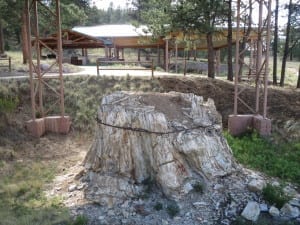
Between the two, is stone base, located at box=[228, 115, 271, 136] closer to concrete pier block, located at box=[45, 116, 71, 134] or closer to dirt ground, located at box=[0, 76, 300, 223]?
dirt ground, located at box=[0, 76, 300, 223]

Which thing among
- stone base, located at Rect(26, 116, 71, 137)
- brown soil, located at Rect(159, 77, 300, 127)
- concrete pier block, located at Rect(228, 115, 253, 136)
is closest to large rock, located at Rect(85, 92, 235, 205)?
concrete pier block, located at Rect(228, 115, 253, 136)

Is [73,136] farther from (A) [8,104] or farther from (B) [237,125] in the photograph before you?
(B) [237,125]

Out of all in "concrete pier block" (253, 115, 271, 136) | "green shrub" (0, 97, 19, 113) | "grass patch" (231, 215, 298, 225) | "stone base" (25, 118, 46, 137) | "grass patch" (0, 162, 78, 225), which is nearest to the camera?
"grass patch" (0, 162, 78, 225)

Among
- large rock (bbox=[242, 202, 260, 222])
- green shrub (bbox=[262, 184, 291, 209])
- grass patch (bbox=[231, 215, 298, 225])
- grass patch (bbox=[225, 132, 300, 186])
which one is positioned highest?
grass patch (bbox=[225, 132, 300, 186])

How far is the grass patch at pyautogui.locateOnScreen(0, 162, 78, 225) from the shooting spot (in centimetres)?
627

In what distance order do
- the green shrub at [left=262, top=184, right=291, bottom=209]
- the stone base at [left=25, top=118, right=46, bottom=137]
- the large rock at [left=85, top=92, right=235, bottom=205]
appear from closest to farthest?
the green shrub at [left=262, top=184, right=291, bottom=209], the large rock at [left=85, top=92, right=235, bottom=205], the stone base at [left=25, top=118, right=46, bottom=137]

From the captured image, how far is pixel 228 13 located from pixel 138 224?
12230mm

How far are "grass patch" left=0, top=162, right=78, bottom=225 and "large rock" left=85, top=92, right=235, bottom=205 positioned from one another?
0.80 meters

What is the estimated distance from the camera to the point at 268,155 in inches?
355

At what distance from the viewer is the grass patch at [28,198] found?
6273 mm

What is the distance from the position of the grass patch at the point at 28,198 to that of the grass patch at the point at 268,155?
4440 millimetres

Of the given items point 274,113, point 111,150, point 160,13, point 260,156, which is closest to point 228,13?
point 160,13

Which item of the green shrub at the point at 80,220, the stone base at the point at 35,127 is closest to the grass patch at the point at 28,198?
the green shrub at the point at 80,220

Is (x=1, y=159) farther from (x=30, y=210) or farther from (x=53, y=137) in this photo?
(x=30, y=210)
